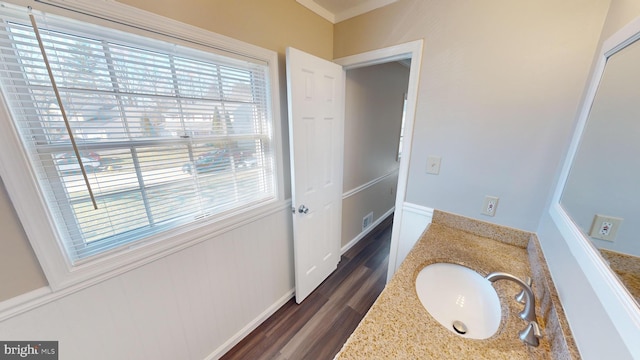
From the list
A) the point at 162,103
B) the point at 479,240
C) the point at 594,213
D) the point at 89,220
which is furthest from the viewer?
the point at 479,240

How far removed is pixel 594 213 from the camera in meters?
0.68

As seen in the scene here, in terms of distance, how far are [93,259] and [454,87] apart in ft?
6.85

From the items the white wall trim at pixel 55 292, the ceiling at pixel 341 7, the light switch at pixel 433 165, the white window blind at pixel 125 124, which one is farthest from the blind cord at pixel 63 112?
the light switch at pixel 433 165

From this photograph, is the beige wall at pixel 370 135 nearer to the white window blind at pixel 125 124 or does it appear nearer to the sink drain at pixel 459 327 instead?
the white window blind at pixel 125 124

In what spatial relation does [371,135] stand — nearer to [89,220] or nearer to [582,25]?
[582,25]

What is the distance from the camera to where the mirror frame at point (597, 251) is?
0.44m

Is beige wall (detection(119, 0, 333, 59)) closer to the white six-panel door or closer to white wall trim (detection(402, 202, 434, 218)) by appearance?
the white six-panel door

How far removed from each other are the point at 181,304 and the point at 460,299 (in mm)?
1527

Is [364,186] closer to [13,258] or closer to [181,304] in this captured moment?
[181,304]

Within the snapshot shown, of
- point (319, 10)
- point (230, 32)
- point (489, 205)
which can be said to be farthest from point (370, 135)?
point (230, 32)

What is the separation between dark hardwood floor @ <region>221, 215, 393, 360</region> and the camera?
1.48 meters

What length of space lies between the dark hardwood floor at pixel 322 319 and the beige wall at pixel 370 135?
1.60 ft

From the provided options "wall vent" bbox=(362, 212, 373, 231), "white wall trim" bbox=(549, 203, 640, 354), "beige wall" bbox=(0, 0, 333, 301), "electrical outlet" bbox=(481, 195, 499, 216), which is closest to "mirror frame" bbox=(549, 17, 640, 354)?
"white wall trim" bbox=(549, 203, 640, 354)

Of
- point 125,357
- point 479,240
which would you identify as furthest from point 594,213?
point 125,357
